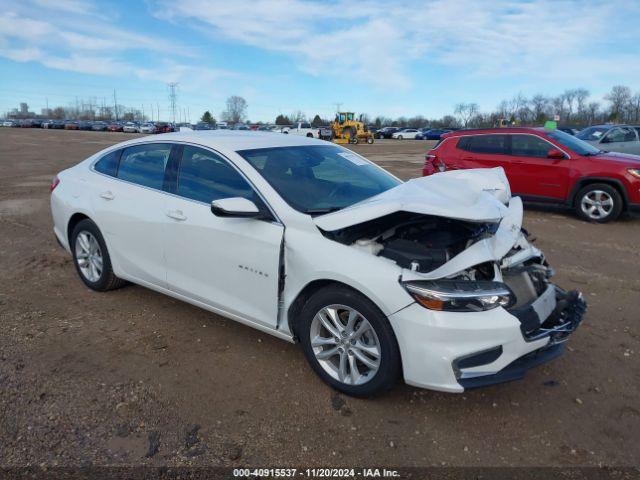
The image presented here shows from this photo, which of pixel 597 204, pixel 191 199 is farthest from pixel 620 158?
pixel 191 199

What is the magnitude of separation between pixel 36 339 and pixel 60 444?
146 centimetres

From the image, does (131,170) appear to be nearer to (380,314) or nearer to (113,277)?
(113,277)

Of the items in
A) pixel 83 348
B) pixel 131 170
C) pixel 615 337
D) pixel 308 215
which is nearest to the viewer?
pixel 308 215

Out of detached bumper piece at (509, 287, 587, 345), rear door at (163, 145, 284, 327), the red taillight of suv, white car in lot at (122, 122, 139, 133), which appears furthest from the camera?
white car in lot at (122, 122, 139, 133)

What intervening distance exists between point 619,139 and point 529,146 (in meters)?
7.90

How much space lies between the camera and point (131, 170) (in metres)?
4.32

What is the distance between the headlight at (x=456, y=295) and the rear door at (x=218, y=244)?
0.99 metres

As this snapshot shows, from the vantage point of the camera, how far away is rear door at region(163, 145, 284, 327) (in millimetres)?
3270

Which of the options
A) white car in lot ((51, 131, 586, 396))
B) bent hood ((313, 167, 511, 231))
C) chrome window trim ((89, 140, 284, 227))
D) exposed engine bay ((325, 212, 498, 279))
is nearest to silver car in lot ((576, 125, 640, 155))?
white car in lot ((51, 131, 586, 396))

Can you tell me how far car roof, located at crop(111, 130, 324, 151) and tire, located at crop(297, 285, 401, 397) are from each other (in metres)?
1.46

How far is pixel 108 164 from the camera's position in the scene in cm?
461

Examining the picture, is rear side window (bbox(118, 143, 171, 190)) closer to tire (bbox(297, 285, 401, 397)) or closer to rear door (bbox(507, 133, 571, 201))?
tire (bbox(297, 285, 401, 397))

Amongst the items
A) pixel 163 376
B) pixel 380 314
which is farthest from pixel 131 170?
pixel 380 314

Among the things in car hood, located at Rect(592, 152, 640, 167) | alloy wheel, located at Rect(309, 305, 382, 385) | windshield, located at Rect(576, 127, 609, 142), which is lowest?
alloy wheel, located at Rect(309, 305, 382, 385)
